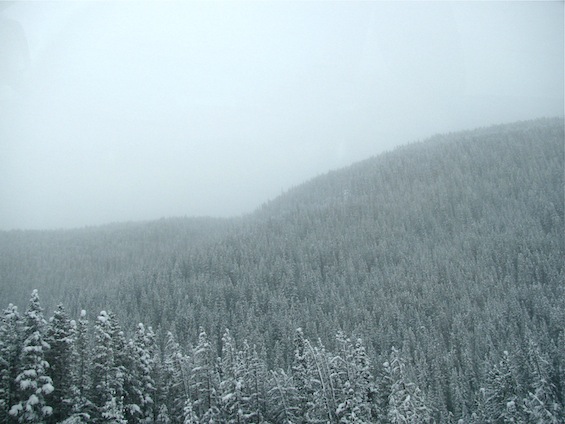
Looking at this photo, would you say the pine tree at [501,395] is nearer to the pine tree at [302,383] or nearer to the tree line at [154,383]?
the tree line at [154,383]

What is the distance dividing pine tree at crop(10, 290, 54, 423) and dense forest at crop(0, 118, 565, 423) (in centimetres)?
12

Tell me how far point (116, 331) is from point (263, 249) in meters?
138

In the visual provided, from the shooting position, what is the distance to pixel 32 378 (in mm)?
25219

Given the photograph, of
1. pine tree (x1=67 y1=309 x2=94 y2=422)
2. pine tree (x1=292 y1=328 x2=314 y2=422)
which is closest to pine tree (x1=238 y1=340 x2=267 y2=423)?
pine tree (x1=292 y1=328 x2=314 y2=422)

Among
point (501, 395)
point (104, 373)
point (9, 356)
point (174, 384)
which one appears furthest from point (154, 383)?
point (501, 395)

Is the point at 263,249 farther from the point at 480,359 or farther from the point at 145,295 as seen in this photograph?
the point at 480,359

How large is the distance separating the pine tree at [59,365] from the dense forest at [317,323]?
92 millimetres

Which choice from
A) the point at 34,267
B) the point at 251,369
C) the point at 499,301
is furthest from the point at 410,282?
the point at 34,267

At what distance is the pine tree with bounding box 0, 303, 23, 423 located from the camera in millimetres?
26750

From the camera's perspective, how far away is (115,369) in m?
30.8

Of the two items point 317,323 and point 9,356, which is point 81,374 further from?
point 317,323

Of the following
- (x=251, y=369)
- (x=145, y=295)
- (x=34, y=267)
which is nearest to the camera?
(x=251, y=369)

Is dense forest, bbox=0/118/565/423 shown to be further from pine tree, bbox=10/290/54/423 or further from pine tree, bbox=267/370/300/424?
pine tree, bbox=267/370/300/424

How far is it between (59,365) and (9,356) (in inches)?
125
